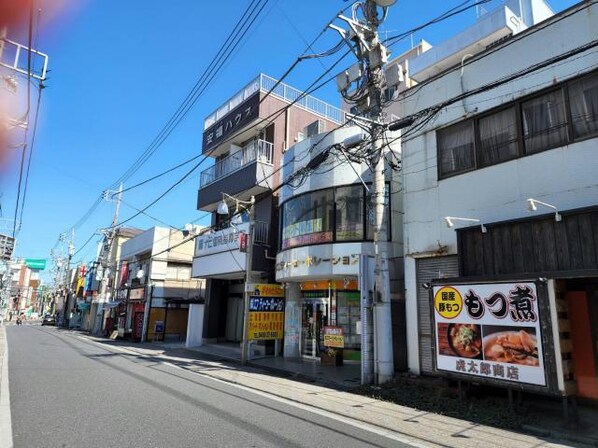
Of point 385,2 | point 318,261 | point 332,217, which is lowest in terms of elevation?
point 318,261

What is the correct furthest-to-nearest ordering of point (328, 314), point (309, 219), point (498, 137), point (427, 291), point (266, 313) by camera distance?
point (266, 313), point (328, 314), point (309, 219), point (427, 291), point (498, 137)

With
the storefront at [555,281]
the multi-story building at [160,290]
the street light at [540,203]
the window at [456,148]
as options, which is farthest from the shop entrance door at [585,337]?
the multi-story building at [160,290]

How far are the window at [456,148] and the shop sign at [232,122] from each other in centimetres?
1153

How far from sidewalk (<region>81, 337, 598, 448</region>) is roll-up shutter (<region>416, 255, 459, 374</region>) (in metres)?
1.94

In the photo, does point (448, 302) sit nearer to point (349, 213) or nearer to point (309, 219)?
point (349, 213)

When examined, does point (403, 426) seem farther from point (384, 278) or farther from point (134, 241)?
point (134, 241)

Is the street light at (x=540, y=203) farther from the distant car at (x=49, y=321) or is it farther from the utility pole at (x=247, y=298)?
the distant car at (x=49, y=321)

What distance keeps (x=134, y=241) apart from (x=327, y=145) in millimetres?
24737

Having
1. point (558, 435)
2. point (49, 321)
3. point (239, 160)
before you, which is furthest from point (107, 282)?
point (558, 435)

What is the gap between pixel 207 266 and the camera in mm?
22375

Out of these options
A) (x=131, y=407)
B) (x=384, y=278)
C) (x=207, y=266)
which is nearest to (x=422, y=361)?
(x=384, y=278)

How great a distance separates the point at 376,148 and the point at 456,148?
6.91 feet

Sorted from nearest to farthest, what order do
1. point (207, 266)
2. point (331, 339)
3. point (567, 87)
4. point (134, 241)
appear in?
point (567, 87)
point (331, 339)
point (207, 266)
point (134, 241)

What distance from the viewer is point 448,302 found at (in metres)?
9.15
